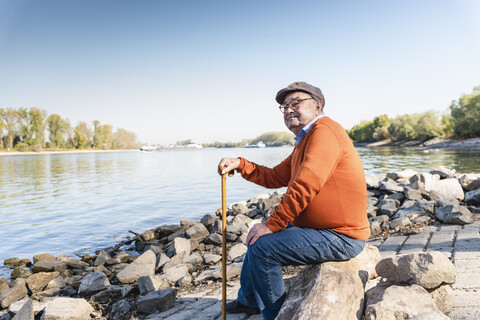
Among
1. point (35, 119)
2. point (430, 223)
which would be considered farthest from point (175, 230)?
point (35, 119)

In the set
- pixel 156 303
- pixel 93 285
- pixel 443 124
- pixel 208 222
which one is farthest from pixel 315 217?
pixel 443 124

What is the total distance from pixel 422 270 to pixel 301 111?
1.65 m

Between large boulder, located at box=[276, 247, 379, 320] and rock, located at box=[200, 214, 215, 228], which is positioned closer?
large boulder, located at box=[276, 247, 379, 320]

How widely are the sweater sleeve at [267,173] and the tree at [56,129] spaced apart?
114 metres

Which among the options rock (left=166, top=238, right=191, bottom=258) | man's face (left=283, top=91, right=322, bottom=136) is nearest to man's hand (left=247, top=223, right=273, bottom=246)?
man's face (left=283, top=91, right=322, bottom=136)

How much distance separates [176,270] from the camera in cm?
557

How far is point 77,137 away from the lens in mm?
118438

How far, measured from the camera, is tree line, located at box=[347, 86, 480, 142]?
55.1m

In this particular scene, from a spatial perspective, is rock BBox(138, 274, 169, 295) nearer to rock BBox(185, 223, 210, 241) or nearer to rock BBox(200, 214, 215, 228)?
rock BBox(185, 223, 210, 241)

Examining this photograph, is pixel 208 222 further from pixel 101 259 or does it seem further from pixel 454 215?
pixel 454 215

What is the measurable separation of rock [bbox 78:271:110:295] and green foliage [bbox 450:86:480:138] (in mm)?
61720

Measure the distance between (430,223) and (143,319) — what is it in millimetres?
5248

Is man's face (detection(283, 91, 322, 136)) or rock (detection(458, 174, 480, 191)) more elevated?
man's face (detection(283, 91, 322, 136))

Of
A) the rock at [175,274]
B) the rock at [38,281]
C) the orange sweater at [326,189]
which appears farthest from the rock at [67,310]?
the orange sweater at [326,189]
